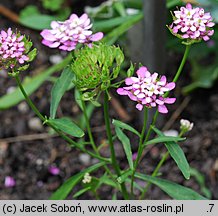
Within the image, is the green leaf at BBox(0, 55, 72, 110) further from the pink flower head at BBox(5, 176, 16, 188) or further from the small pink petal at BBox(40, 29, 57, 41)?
the small pink petal at BBox(40, 29, 57, 41)

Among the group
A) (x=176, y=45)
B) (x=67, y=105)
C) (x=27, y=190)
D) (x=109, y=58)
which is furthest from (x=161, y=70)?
(x=109, y=58)

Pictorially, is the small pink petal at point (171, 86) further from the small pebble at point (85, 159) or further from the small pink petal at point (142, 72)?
the small pebble at point (85, 159)

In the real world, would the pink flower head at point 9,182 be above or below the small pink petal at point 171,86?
below

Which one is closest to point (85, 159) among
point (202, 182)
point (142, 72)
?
point (202, 182)

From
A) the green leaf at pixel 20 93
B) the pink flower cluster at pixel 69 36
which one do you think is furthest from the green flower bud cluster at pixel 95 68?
the green leaf at pixel 20 93

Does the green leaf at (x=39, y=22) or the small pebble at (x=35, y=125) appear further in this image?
the small pebble at (x=35, y=125)

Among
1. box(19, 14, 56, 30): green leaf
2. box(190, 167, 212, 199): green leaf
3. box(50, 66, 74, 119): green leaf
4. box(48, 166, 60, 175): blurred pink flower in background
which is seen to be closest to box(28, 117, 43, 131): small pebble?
box(48, 166, 60, 175): blurred pink flower in background

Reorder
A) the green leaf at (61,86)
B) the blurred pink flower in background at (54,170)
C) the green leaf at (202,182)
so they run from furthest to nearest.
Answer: the blurred pink flower in background at (54,170) → the green leaf at (202,182) → the green leaf at (61,86)
